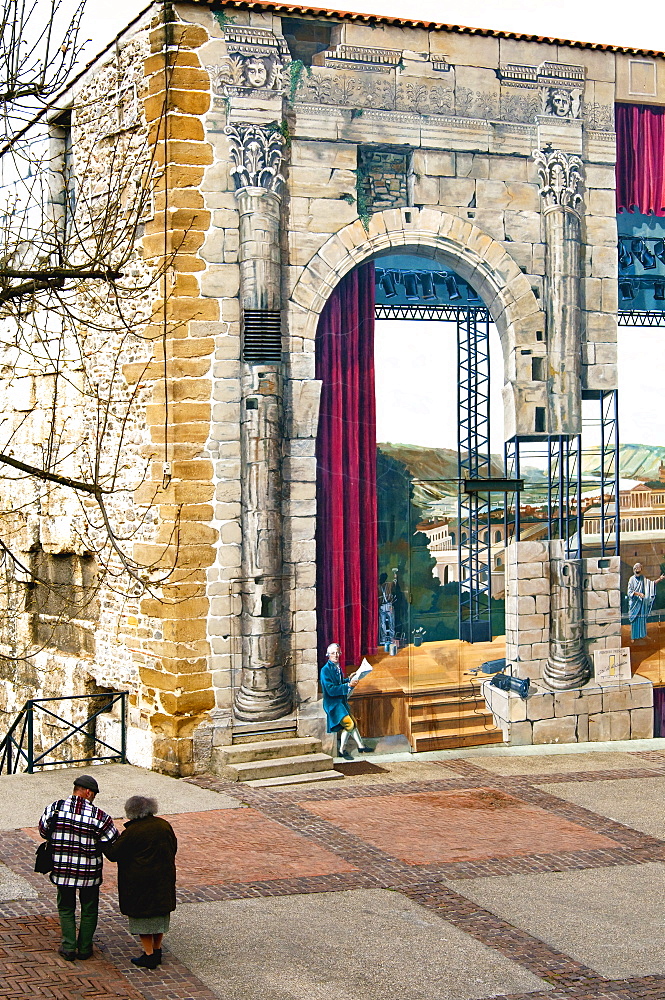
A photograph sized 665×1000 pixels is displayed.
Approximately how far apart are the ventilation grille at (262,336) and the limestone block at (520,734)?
5.05m

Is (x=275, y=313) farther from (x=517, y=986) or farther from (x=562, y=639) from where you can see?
(x=517, y=986)

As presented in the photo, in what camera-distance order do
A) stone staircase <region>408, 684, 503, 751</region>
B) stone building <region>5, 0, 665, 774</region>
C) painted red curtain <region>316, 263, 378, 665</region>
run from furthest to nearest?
stone staircase <region>408, 684, 503, 751</region> < painted red curtain <region>316, 263, 378, 665</region> < stone building <region>5, 0, 665, 774</region>

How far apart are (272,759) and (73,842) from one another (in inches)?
216

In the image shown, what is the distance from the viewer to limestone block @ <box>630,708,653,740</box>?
15539mm

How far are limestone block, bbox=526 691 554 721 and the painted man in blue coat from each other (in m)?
2.20

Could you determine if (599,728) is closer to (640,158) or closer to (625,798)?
(625,798)

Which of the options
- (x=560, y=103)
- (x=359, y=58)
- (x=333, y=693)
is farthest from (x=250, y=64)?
(x=333, y=693)

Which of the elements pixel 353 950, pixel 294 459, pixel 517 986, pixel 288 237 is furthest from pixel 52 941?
pixel 288 237

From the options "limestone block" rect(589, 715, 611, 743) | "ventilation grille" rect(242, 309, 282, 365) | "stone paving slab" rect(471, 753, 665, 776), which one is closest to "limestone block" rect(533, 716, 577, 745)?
"limestone block" rect(589, 715, 611, 743)

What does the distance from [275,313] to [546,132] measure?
3986mm

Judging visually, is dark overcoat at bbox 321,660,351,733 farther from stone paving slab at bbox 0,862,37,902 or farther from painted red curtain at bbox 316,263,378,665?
stone paving slab at bbox 0,862,37,902

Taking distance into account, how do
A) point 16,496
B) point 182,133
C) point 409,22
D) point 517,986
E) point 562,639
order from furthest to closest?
point 16,496, point 562,639, point 409,22, point 182,133, point 517,986

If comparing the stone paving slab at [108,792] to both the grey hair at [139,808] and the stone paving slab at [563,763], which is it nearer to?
the stone paving slab at [563,763]

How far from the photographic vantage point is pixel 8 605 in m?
16.8
